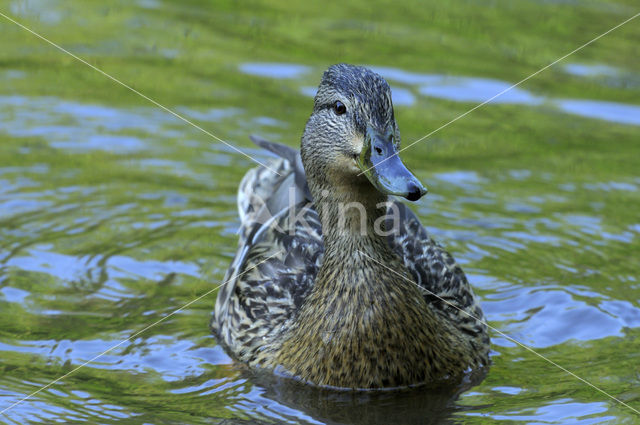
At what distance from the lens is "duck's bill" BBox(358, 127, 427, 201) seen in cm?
596

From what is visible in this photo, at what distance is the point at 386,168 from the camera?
6.16 metres

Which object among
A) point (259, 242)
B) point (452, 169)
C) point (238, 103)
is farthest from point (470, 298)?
point (238, 103)

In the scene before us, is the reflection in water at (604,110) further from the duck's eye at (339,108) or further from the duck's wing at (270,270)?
the duck's eye at (339,108)

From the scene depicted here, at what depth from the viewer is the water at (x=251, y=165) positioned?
22.5 ft

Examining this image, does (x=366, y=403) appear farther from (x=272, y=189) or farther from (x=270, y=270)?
(x=272, y=189)

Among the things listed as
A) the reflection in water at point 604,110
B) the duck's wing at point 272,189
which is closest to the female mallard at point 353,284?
the duck's wing at point 272,189

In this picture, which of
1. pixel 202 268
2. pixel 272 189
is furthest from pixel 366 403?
pixel 272 189

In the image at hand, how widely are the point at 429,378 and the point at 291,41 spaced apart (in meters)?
7.24

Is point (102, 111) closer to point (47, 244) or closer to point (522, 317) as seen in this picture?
point (47, 244)

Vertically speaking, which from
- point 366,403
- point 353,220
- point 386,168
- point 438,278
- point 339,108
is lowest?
point 366,403

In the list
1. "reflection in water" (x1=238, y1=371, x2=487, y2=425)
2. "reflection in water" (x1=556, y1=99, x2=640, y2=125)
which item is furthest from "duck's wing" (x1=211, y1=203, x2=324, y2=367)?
"reflection in water" (x1=556, y1=99, x2=640, y2=125)

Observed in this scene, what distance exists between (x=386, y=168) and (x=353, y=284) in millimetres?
1052

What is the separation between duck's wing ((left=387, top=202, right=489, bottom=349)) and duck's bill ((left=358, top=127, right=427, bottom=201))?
1473mm

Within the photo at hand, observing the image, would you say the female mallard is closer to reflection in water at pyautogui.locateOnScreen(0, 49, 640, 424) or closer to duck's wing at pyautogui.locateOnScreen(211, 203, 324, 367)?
duck's wing at pyautogui.locateOnScreen(211, 203, 324, 367)
